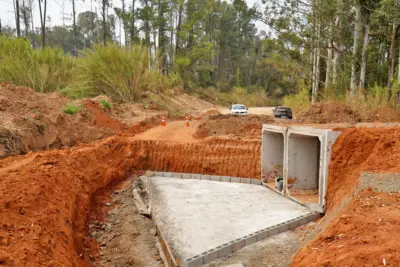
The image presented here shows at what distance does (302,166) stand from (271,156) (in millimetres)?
1554

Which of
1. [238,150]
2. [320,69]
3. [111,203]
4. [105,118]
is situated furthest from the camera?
[320,69]

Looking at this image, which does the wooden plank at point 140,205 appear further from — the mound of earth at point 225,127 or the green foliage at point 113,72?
the green foliage at point 113,72

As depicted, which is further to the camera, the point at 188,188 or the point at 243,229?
Result: the point at 188,188

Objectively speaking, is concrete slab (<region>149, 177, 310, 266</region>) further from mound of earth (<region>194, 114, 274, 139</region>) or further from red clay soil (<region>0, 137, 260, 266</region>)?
mound of earth (<region>194, 114, 274, 139</region>)

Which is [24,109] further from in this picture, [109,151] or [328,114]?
[328,114]

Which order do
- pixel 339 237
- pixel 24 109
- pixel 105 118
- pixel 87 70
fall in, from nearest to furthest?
pixel 339 237, pixel 24 109, pixel 105 118, pixel 87 70

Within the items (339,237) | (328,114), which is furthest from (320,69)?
(339,237)

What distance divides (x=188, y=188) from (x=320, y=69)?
1711 cm

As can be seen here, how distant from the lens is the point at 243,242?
5.38 metres

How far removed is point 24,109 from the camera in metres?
10.7

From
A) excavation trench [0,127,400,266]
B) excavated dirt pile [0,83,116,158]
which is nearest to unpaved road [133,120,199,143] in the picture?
excavated dirt pile [0,83,116,158]

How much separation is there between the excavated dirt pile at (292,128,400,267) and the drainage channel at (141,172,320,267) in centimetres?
116

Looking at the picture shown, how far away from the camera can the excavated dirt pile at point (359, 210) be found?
124 inches

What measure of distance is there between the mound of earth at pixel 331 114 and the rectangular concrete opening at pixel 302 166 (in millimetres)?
3518
